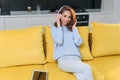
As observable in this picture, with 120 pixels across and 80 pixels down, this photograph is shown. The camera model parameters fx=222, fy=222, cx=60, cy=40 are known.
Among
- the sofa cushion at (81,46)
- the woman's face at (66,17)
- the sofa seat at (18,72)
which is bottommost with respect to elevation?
the sofa seat at (18,72)

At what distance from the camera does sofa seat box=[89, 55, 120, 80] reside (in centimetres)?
238

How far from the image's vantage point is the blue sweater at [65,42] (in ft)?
8.31

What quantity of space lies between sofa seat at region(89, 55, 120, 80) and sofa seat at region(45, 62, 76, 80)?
0.39 meters

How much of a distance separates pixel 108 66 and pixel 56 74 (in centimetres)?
65

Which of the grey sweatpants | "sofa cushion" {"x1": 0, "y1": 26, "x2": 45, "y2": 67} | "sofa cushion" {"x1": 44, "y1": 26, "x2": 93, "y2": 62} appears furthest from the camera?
"sofa cushion" {"x1": 44, "y1": 26, "x2": 93, "y2": 62}

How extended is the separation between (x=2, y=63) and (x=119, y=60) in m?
1.40

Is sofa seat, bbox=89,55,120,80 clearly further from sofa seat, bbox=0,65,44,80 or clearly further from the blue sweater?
sofa seat, bbox=0,65,44,80

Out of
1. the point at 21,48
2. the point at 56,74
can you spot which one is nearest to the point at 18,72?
the point at 21,48

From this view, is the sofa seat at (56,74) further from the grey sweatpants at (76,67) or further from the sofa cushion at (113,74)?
the sofa cushion at (113,74)

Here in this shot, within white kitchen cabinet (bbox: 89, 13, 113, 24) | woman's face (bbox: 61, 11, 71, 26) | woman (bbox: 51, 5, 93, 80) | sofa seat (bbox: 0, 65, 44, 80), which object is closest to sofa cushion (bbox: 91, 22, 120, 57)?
woman (bbox: 51, 5, 93, 80)

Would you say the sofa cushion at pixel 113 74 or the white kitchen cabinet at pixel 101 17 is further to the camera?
the white kitchen cabinet at pixel 101 17

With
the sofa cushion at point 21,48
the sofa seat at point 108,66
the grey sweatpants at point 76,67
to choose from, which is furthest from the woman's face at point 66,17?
the sofa seat at point 108,66

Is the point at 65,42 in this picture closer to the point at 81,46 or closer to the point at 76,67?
the point at 81,46

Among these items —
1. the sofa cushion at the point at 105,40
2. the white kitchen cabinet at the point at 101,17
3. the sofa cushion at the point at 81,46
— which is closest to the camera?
the sofa cushion at the point at 81,46
